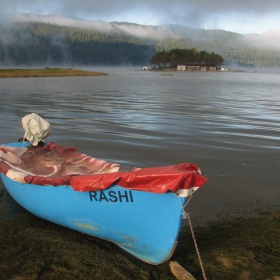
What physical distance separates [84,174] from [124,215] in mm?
1102

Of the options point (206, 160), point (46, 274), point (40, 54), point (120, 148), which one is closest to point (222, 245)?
point (46, 274)

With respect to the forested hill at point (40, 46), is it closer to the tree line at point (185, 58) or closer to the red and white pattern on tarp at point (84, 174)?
the tree line at point (185, 58)

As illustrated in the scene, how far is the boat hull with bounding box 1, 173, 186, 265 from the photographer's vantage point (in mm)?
3875

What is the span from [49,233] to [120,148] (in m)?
4.97

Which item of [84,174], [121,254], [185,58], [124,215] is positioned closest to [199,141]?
[84,174]

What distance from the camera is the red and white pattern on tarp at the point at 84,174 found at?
3660 mm

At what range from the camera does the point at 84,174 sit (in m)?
4.91

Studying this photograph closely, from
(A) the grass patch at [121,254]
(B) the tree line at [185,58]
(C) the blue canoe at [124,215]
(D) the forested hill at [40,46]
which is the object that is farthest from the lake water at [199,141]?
(D) the forested hill at [40,46]

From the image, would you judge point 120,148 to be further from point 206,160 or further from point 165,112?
point 165,112

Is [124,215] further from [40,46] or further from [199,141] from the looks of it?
[40,46]

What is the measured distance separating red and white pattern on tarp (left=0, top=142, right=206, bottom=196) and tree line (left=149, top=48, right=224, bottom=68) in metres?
138

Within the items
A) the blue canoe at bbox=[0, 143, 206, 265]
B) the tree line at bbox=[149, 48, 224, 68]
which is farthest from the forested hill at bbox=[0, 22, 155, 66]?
the blue canoe at bbox=[0, 143, 206, 265]

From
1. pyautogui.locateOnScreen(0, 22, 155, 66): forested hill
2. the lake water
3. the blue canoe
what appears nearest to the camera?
the blue canoe

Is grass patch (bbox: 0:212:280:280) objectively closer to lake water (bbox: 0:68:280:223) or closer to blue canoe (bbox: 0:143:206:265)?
blue canoe (bbox: 0:143:206:265)
